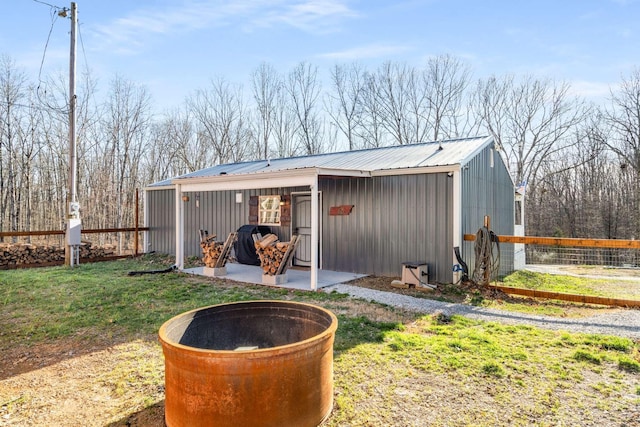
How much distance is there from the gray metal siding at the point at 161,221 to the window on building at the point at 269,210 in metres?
3.22

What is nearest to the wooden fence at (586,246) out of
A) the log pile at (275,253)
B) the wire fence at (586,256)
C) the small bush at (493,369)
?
the small bush at (493,369)

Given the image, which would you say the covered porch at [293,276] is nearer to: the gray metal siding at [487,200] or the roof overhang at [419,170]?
the roof overhang at [419,170]

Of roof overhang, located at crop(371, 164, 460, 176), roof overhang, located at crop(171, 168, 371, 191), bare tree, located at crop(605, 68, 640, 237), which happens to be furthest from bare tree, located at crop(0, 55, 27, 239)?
bare tree, located at crop(605, 68, 640, 237)

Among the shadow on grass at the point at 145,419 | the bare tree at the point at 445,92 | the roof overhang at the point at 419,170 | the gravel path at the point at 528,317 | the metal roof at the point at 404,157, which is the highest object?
the bare tree at the point at 445,92

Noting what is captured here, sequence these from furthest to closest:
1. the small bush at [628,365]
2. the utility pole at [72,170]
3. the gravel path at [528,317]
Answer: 1. the utility pole at [72,170]
2. the gravel path at [528,317]
3. the small bush at [628,365]

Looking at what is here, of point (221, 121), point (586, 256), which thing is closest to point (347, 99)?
point (221, 121)

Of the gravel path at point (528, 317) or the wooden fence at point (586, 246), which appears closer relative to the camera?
the gravel path at point (528, 317)

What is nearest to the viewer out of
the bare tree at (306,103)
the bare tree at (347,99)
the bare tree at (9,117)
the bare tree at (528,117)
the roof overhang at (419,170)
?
A: the roof overhang at (419,170)

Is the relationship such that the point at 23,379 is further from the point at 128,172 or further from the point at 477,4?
the point at 128,172

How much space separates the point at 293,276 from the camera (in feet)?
24.7

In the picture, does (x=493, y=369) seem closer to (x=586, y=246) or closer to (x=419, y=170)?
(x=586, y=246)

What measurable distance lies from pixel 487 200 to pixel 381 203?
250 centimetres

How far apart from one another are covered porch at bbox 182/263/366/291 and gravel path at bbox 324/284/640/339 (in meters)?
0.96

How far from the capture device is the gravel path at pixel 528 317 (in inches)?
167
